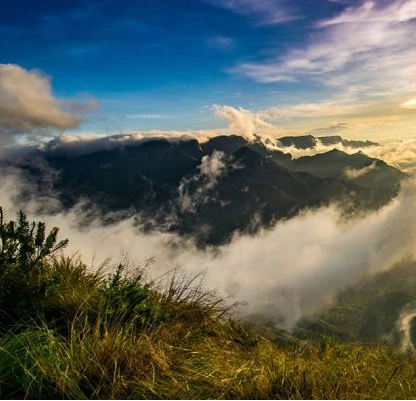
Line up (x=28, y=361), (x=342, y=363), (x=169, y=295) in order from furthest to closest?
(x=169, y=295), (x=342, y=363), (x=28, y=361)

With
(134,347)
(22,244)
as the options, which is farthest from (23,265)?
(134,347)

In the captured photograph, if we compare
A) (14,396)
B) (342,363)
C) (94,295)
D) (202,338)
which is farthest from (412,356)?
(14,396)

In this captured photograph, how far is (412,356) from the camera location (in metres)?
10.7

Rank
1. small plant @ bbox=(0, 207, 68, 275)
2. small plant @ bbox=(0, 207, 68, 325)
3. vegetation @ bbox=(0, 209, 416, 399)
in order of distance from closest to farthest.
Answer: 1. vegetation @ bbox=(0, 209, 416, 399)
2. small plant @ bbox=(0, 207, 68, 325)
3. small plant @ bbox=(0, 207, 68, 275)

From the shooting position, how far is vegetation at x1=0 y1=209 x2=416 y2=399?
523 cm

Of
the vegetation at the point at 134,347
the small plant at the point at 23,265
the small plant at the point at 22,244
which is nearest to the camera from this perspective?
the vegetation at the point at 134,347

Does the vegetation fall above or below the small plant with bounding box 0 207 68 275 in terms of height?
below

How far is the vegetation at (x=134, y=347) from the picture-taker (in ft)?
17.2

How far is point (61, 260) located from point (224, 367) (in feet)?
17.4

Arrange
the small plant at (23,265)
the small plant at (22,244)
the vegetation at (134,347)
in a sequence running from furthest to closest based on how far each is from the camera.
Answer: the small plant at (22,244) → the small plant at (23,265) → the vegetation at (134,347)

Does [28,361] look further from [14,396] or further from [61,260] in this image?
[61,260]

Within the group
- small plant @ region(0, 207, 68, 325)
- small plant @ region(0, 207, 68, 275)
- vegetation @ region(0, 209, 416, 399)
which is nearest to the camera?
vegetation @ region(0, 209, 416, 399)

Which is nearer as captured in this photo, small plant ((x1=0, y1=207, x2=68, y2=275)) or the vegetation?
the vegetation

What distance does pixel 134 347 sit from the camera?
5930 mm
